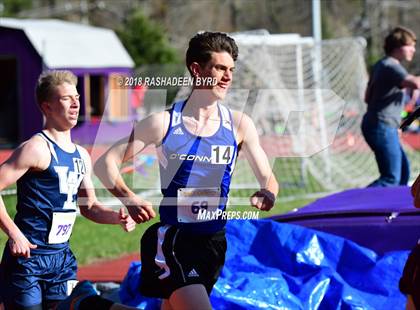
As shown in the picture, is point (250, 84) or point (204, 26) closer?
point (250, 84)

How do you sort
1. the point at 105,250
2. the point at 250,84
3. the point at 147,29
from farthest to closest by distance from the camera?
the point at 147,29 < the point at 250,84 < the point at 105,250

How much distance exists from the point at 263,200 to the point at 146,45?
96.0 ft

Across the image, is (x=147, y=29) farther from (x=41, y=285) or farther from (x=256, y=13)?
(x=41, y=285)

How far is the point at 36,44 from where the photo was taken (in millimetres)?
22516

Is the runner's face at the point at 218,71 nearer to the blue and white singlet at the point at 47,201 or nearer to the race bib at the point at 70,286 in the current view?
the blue and white singlet at the point at 47,201

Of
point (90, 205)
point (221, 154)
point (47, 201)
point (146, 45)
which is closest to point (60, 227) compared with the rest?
point (47, 201)

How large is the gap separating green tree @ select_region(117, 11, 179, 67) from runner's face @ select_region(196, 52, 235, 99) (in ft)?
93.3

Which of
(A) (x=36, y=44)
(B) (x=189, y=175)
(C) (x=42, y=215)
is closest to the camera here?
(B) (x=189, y=175)

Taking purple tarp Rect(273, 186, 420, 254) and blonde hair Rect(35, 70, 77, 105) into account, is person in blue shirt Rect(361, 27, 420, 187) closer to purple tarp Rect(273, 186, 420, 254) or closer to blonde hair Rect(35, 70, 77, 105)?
purple tarp Rect(273, 186, 420, 254)

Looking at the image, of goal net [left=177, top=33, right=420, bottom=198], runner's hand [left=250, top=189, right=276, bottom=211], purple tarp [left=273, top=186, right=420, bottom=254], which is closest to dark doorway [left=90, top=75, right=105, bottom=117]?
goal net [left=177, top=33, right=420, bottom=198]

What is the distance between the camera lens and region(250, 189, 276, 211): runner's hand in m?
3.74

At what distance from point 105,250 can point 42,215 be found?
388 centimetres

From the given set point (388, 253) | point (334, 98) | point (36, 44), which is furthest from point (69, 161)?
point (36, 44)

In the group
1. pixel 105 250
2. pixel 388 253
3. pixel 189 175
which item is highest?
pixel 189 175
